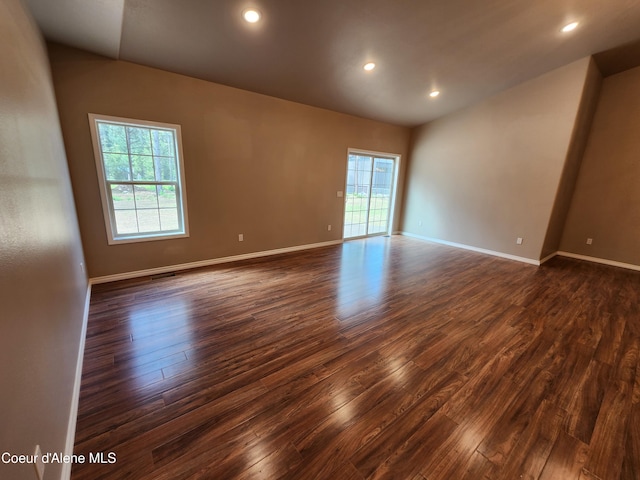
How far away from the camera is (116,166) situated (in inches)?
127

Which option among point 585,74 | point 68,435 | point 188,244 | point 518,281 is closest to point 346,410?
point 68,435

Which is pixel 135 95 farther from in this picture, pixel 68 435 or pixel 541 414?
pixel 541 414

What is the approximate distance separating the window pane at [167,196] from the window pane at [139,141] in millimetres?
476

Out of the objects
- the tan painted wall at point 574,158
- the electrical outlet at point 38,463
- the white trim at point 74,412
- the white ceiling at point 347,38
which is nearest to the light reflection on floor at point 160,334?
the white trim at point 74,412

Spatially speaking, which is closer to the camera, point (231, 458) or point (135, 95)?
point (231, 458)

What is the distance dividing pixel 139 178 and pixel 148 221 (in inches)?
23.0

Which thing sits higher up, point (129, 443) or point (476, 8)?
point (476, 8)

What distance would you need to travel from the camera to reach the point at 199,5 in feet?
7.65

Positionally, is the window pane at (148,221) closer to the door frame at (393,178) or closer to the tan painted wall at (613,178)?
the door frame at (393,178)

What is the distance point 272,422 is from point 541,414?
1715 mm

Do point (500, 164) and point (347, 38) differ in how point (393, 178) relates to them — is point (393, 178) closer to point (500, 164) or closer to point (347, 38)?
point (500, 164)

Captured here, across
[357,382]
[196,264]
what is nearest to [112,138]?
[196,264]

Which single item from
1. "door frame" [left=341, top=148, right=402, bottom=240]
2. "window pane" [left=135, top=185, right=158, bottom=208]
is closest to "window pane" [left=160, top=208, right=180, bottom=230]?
"window pane" [left=135, top=185, right=158, bottom=208]

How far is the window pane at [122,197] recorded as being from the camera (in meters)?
3.27
